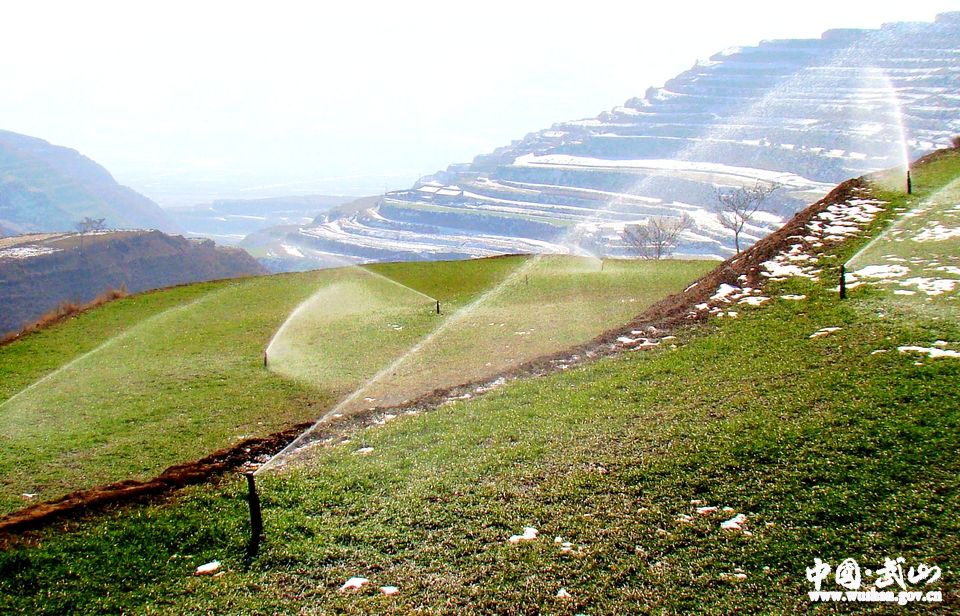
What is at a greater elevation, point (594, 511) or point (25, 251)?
point (594, 511)

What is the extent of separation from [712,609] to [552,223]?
130 meters

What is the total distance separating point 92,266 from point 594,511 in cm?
12613

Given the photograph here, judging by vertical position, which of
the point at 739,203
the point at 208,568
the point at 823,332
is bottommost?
the point at 208,568

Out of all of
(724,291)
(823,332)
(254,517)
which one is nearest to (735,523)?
(254,517)

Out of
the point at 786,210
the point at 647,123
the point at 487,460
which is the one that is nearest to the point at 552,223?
the point at 786,210

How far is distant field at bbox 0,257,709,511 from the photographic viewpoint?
16.3 m

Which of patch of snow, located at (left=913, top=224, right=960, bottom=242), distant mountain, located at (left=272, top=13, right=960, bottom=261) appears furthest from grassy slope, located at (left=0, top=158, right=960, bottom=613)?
distant mountain, located at (left=272, top=13, right=960, bottom=261)

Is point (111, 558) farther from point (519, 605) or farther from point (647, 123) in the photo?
point (647, 123)

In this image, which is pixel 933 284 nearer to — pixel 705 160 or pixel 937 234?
pixel 937 234

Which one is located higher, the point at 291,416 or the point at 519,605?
the point at 519,605

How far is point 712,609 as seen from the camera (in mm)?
6902

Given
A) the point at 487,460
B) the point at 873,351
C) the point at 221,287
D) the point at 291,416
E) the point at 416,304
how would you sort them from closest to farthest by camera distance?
the point at 487,460, the point at 873,351, the point at 291,416, the point at 416,304, the point at 221,287

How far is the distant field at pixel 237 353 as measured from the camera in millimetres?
16281

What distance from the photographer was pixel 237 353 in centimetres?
2430
